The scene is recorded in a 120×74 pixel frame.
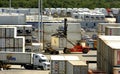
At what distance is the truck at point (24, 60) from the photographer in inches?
1091

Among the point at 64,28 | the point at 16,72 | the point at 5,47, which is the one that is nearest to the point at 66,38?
the point at 64,28

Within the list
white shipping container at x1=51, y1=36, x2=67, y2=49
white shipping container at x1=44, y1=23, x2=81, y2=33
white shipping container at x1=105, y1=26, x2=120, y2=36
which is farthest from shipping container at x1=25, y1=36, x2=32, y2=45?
white shipping container at x1=105, y1=26, x2=120, y2=36

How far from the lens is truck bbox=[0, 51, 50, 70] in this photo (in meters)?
27.7

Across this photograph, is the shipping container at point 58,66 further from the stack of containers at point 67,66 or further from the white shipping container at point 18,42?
the white shipping container at point 18,42

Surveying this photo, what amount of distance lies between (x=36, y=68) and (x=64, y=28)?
7.79 m

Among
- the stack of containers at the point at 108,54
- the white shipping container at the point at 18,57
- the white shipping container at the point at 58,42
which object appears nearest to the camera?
the stack of containers at the point at 108,54

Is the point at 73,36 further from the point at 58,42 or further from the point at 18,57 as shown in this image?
the point at 18,57

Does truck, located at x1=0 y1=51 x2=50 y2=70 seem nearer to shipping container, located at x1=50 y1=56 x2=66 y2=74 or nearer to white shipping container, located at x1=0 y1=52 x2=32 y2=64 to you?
white shipping container, located at x1=0 y1=52 x2=32 y2=64

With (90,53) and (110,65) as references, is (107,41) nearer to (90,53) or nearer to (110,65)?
(110,65)

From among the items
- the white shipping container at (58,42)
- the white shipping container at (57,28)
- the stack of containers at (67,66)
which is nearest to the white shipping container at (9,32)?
the white shipping container at (58,42)

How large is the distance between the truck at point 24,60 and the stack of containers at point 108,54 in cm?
446

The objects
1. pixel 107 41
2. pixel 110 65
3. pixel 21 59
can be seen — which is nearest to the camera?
pixel 110 65

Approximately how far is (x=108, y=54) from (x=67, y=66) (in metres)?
1.76

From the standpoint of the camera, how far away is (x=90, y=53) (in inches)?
1364
